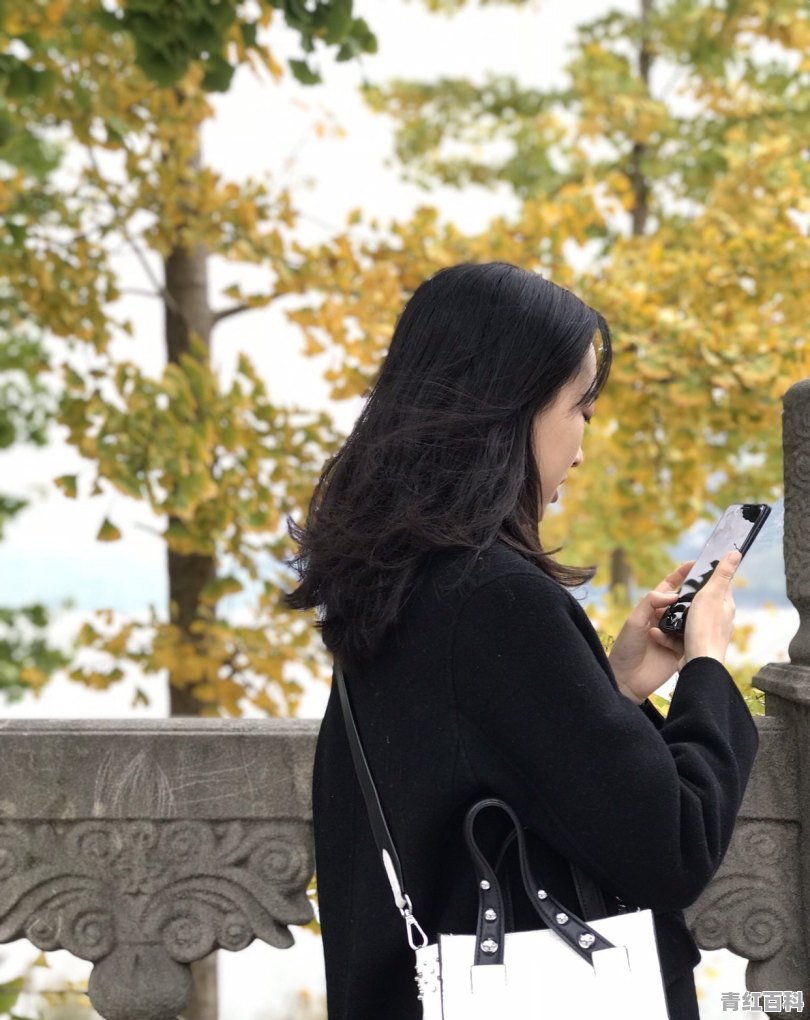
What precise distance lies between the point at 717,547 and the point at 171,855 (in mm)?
1268

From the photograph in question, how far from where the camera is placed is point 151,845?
2396mm

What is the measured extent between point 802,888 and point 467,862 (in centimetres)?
112

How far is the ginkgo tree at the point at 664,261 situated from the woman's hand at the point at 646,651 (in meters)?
2.62

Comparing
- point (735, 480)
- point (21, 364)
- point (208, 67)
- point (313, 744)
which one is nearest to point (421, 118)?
point (21, 364)

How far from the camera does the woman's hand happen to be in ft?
6.14

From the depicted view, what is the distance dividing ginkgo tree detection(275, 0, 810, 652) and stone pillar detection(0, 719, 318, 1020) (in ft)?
7.76

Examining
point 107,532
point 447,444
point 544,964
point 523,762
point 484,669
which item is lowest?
point 544,964

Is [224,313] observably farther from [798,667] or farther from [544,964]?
[544,964]

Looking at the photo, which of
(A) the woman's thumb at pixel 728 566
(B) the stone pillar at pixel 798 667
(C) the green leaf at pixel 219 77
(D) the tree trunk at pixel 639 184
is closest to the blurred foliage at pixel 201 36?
(C) the green leaf at pixel 219 77

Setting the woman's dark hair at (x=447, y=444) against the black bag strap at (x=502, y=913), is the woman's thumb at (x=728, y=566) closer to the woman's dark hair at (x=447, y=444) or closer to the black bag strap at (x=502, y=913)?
the woman's dark hair at (x=447, y=444)

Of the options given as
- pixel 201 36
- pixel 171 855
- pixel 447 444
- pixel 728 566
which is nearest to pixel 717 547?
pixel 728 566

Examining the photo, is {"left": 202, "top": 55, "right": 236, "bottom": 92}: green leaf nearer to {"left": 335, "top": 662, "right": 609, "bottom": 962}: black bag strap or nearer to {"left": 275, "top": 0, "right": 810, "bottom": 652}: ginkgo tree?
{"left": 275, "top": 0, "right": 810, "bottom": 652}: ginkgo tree

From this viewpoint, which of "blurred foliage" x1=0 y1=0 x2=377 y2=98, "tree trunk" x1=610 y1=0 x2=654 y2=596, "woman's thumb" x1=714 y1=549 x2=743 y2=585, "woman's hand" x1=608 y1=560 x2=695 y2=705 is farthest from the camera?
"tree trunk" x1=610 y1=0 x2=654 y2=596

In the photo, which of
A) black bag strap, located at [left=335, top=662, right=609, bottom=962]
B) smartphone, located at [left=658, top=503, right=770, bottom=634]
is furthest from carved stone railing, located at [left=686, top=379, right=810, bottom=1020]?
black bag strap, located at [left=335, top=662, right=609, bottom=962]
